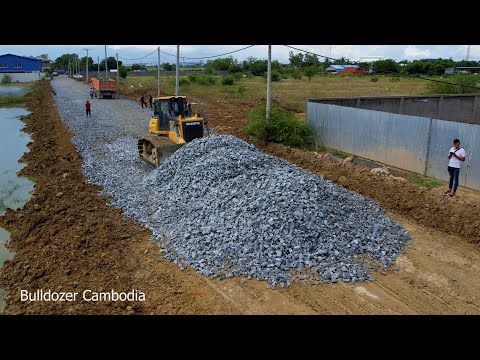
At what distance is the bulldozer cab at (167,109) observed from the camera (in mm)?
15116

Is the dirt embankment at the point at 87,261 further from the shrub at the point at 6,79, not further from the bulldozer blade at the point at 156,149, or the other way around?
the shrub at the point at 6,79

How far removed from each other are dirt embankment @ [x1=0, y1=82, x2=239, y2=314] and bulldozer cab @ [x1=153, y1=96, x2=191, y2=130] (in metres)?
4.00

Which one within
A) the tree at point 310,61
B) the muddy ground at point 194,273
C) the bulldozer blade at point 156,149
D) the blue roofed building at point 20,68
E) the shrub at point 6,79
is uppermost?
the tree at point 310,61

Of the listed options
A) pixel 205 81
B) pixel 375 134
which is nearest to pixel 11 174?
pixel 375 134

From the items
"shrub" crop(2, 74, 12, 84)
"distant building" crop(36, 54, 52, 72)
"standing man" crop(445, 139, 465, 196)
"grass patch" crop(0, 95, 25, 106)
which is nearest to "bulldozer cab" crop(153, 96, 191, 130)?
"standing man" crop(445, 139, 465, 196)

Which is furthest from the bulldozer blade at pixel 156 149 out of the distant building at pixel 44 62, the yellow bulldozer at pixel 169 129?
the distant building at pixel 44 62

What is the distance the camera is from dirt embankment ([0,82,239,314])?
6.49m

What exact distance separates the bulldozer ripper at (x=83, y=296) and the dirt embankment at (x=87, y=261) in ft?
0.28

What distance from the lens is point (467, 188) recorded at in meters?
11.7

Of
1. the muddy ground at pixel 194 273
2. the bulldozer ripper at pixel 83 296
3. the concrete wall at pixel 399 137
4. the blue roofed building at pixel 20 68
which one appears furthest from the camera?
the blue roofed building at pixel 20 68

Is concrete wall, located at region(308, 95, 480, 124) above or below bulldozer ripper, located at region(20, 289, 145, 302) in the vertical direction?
above

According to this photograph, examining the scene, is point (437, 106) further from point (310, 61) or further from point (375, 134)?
point (310, 61)

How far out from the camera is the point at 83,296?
670cm

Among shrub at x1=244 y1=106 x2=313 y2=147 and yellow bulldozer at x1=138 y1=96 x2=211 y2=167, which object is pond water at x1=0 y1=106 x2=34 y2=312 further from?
shrub at x1=244 y1=106 x2=313 y2=147
